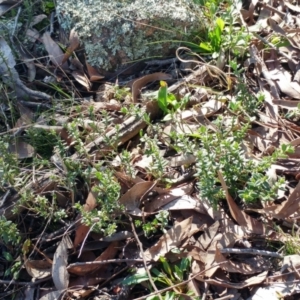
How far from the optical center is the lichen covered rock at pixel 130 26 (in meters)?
2.62

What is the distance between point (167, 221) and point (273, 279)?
437mm

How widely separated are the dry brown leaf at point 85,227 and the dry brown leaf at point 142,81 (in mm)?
539

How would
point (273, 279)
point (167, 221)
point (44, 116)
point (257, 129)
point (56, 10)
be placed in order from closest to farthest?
point (273, 279) → point (167, 221) → point (257, 129) → point (44, 116) → point (56, 10)

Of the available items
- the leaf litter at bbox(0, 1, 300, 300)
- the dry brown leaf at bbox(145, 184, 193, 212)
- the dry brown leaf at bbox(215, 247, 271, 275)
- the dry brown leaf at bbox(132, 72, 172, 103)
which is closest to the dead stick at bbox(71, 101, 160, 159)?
the leaf litter at bbox(0, 1, 300, 300)

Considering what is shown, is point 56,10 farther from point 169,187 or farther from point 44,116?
point 169,187

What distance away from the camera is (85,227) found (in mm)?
2180

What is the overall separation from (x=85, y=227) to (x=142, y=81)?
76cm

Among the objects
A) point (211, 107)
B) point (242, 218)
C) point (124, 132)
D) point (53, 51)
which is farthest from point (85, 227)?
point (53, 51)

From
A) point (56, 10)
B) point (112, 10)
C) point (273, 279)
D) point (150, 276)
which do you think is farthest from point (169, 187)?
point (56, 10)

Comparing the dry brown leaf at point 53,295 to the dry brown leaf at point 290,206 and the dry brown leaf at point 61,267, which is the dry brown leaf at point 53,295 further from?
the dry brown leaf at point 290,206

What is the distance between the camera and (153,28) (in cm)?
265

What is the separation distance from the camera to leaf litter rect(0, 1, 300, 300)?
204 centimetres

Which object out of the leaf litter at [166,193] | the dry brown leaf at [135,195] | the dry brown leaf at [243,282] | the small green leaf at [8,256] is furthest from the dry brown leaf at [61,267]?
the dry brown leaf at [243,282]

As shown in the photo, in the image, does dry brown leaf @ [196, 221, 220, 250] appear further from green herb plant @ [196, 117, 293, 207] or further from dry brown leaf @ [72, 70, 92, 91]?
dry brown leaf @ [72, 70, 92, 91]
